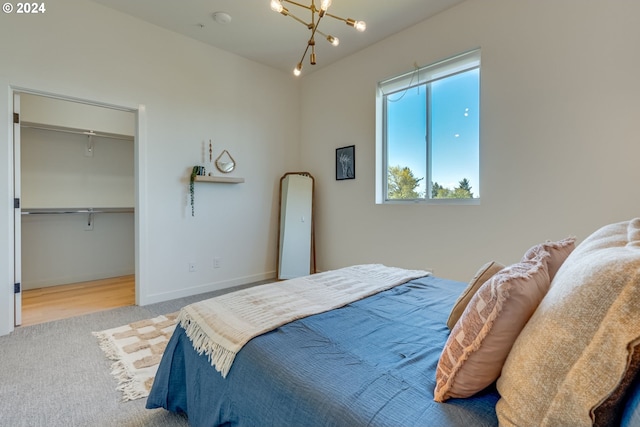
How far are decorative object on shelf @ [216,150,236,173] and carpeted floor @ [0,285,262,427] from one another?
196cm

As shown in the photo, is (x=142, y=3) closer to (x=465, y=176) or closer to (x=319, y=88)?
(x=319, y=88)

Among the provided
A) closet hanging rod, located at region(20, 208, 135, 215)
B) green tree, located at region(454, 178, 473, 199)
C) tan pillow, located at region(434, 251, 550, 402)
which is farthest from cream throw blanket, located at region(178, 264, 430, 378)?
closet hanging rod, located at region(20, 208, 135, 215)

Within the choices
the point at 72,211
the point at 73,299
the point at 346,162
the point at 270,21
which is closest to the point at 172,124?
the point at 270,21

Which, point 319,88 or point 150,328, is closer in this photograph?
point 150,328

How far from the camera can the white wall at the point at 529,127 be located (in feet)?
6.97

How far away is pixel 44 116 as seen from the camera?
3.66 metres

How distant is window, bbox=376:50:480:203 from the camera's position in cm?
292

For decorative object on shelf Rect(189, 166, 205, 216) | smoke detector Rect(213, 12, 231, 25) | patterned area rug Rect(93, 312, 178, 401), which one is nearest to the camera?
patterned area rug Rect(93, 312, 178, 401)

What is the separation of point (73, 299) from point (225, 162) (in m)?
2.28

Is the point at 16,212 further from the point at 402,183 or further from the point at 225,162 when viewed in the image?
the point at 402,183

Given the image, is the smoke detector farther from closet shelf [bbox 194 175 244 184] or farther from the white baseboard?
Answer: the white baseboard

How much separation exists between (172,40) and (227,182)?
1.65 meters

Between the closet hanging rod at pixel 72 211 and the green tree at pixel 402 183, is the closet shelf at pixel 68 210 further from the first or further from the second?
the green tree at pixel 402 183

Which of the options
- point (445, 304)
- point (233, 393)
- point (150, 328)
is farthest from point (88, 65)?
point (445, 304)
